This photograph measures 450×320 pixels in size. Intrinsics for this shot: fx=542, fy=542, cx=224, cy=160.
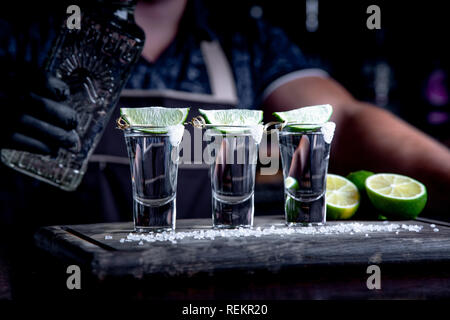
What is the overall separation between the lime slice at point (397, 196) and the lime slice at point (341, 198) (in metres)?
0.04

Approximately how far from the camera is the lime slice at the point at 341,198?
1.36 metres

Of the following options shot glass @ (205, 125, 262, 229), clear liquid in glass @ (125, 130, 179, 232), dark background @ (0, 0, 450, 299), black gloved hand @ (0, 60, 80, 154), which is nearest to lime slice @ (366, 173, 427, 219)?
shot glass @ (205, 125, 262, 229)

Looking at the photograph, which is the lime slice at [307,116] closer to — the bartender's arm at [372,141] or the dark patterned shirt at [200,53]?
the bartender's arm at [372,141]

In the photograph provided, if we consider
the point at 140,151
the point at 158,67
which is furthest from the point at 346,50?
the point at 140,151

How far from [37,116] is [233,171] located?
2.33ft

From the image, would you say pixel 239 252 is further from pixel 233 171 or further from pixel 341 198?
pixel 341 198

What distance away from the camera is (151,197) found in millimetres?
1100

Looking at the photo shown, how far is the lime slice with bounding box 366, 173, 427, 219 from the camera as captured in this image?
4.44ft

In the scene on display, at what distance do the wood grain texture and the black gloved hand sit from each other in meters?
0.48

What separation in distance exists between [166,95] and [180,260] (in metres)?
1.27

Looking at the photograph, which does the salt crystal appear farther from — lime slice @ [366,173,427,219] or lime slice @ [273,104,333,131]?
lime slice @ [273,104,333,131]

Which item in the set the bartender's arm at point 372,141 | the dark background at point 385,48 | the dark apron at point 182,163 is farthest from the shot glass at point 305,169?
the dark background at point 385,48

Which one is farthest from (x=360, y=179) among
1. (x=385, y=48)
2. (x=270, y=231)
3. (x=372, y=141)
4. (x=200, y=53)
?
(x=385, y=48)
